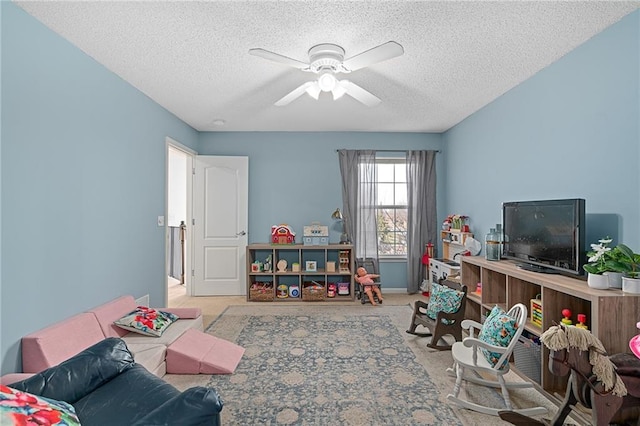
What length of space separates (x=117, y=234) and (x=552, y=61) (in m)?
4.09

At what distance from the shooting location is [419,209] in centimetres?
530

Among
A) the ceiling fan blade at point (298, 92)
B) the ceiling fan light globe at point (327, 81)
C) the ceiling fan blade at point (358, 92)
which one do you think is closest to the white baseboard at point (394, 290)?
the ceiling fan blade at point (358, 92)

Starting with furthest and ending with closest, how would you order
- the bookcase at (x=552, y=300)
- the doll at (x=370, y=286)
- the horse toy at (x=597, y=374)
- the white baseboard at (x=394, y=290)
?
1. the white baseboard at (x=394, y=290)
2. the doll at (x=370, y=286)
3. the bookcase at (x=552, y=300)
4. the horse toy at (x=597, y=374)

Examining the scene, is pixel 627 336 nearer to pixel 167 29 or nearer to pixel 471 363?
pixel 471 363


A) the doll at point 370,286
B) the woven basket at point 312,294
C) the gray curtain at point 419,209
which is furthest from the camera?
the gray curtain at point 419,209

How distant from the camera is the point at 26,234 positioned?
2068 mm

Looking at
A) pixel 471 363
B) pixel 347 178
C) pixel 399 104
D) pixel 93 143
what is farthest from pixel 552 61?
pixel 93 143

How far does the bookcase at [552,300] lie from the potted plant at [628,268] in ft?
0.18

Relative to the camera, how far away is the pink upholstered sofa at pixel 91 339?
6.61 ft

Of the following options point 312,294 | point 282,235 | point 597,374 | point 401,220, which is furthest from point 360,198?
point 597,374

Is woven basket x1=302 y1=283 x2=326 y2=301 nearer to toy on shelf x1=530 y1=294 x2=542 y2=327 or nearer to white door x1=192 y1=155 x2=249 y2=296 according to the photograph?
white door x1=192 y1=155 x2=249 y2=296

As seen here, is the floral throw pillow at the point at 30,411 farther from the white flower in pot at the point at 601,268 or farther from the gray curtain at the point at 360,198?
the gray curtain at the point at 360,198

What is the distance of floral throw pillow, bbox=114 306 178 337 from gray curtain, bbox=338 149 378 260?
9.90 ft

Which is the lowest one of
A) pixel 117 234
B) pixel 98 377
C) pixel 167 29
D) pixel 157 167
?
pixel 98 377
